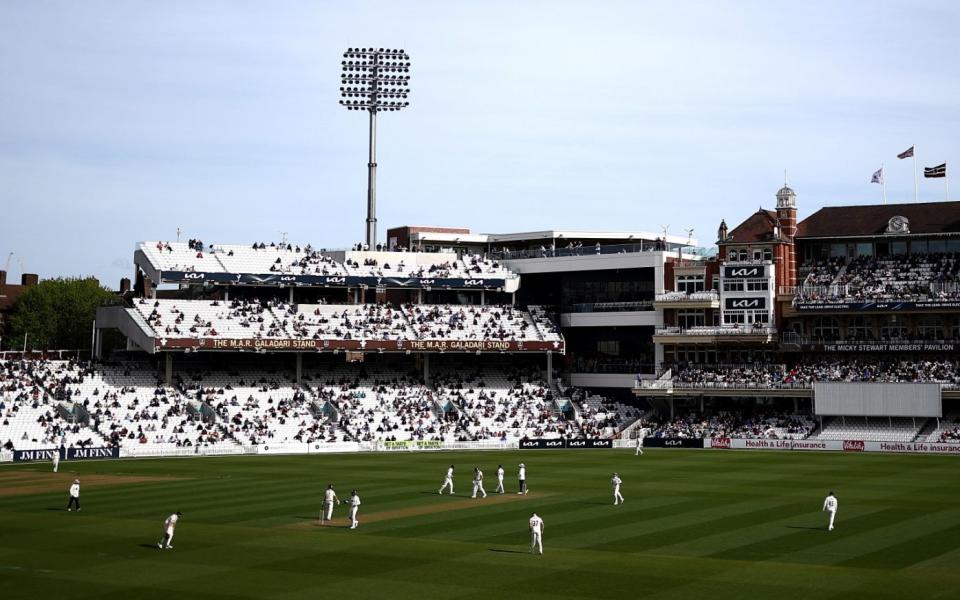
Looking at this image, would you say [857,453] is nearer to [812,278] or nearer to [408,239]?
[812,278]

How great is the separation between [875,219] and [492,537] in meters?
61.8

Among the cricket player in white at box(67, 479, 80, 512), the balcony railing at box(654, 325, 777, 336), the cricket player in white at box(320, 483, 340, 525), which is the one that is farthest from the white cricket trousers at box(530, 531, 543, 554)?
the balcony railing at box(654, 325, 777, 336)

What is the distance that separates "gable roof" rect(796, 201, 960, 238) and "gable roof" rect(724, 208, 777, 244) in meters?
2.76

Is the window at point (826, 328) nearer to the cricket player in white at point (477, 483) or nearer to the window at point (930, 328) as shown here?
the window at point (930, 328)

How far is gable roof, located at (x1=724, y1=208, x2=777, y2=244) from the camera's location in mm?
88375

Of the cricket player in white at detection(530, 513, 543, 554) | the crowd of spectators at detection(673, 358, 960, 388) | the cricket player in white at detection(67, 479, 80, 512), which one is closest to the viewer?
the cricket player in white at detection(530, 513, 543, 554)

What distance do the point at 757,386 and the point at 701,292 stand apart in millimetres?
9272

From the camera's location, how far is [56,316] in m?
117

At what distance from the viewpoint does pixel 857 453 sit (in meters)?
71.2

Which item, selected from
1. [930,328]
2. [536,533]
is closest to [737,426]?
[930,328]

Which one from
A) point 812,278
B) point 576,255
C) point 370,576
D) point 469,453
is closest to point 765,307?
point 812,278

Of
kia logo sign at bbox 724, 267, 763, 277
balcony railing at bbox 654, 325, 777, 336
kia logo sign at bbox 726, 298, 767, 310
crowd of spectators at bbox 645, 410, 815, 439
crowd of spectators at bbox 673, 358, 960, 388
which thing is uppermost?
kia logo sign at bbox 724, 267, 763, 277

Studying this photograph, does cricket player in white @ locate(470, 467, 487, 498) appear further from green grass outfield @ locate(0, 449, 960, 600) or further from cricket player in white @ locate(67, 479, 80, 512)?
cricket player in white @ locate(67, 479, 80, 512)

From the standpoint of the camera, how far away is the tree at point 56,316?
379 ft
